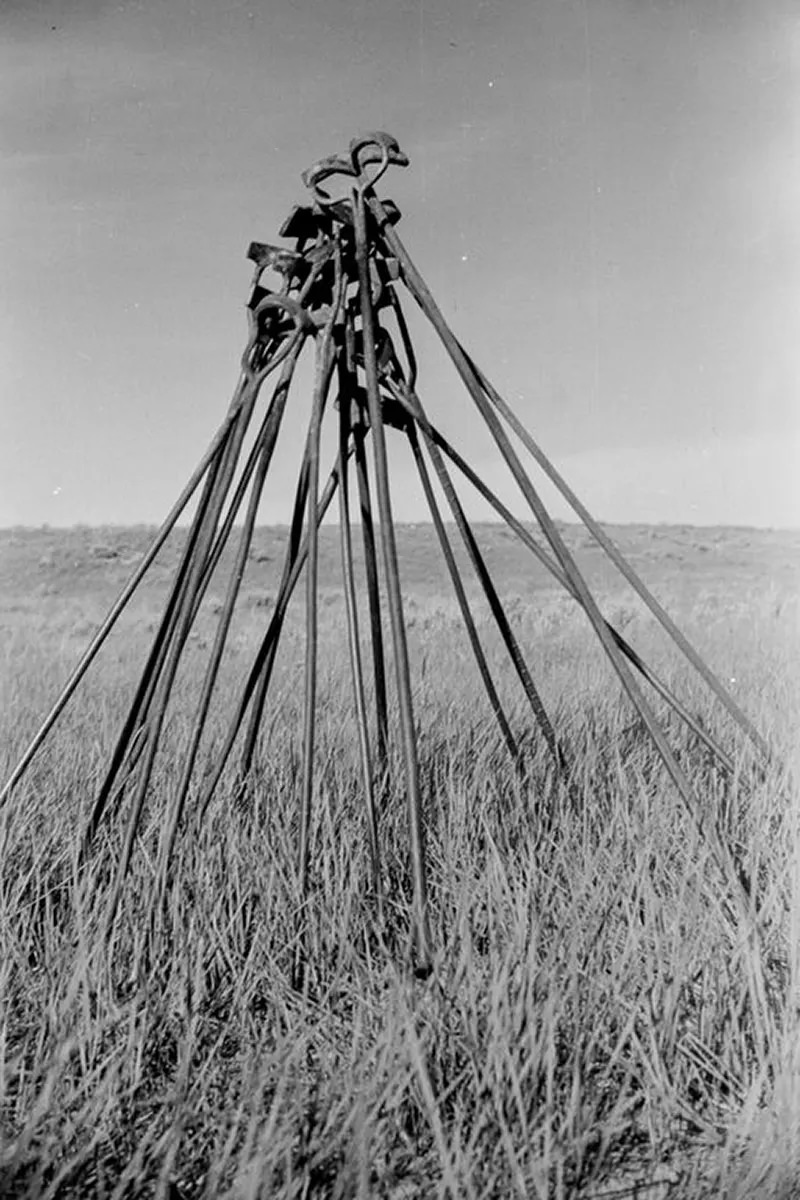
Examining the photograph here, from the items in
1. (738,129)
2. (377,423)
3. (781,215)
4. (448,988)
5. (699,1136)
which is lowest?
(699,1136)

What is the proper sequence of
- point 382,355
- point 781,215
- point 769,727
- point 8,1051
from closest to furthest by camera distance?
point 8,1051 < point 781,215 < point 382,355 < point 769,727

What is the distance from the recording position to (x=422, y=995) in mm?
1360

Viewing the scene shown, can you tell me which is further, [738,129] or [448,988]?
[738,129]

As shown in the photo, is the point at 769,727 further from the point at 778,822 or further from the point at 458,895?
the point at 458,895

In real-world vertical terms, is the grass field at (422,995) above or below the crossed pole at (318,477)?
below

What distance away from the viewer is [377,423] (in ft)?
5.33

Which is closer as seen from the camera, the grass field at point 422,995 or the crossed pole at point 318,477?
the grass field at point 422,995

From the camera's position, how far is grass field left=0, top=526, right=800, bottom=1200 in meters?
1.14

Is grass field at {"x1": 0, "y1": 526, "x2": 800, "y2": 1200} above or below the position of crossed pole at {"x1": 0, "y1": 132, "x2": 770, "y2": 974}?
below

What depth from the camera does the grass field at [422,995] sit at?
1.14 metres

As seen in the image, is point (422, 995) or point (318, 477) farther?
point (318, 477)

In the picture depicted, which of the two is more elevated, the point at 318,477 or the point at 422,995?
the point at 318,477

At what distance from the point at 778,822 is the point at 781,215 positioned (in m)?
1.10

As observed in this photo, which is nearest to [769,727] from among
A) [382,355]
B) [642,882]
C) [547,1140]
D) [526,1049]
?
[642,882]
